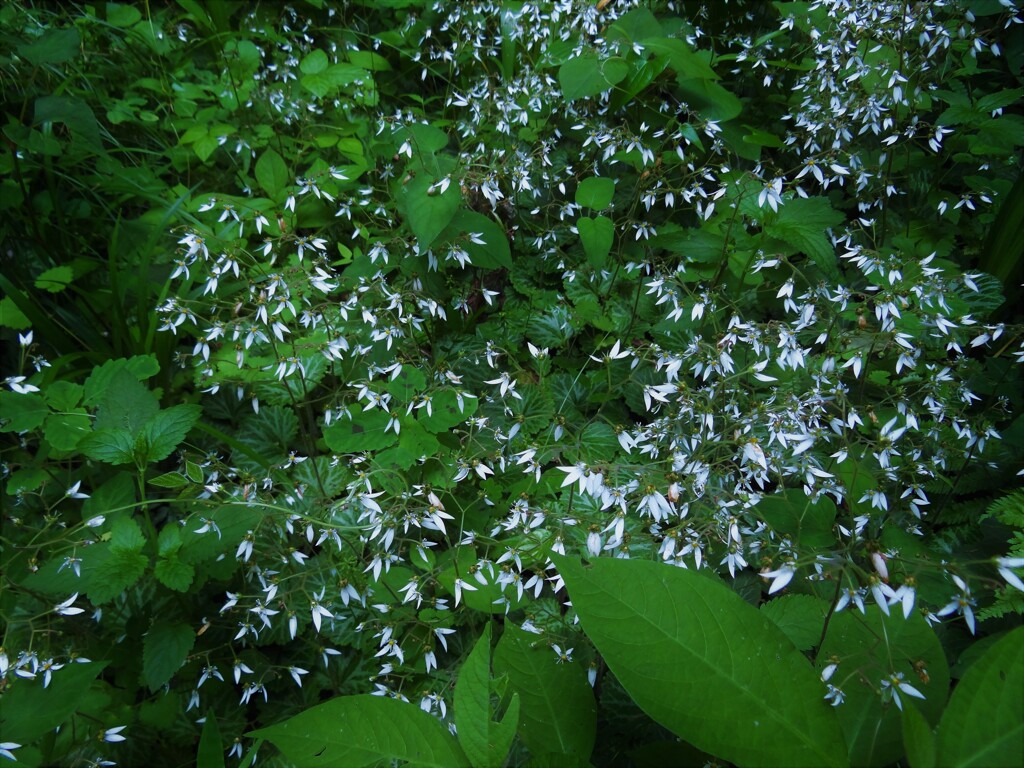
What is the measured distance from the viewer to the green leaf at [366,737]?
1.16 m

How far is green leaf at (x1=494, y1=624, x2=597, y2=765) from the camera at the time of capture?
1347 mm

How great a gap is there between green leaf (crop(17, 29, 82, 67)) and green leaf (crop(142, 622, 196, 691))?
2.82m

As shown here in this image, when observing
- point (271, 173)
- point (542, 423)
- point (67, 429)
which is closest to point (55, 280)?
point (271, 173)

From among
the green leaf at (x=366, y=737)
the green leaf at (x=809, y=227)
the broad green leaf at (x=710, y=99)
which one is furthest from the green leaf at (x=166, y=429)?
the broad green leaf at (x=710, y=99)

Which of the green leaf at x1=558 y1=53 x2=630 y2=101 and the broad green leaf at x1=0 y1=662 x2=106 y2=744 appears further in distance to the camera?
the green leaf at x1=558 y1=53 x2=630 y2=101

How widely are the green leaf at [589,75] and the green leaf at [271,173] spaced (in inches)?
67.6

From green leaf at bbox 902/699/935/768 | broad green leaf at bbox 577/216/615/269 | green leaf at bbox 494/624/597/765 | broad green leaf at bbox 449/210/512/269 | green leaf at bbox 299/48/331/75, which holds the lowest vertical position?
green leaf at bbox 902/699/935/768

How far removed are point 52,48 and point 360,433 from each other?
2.63 m

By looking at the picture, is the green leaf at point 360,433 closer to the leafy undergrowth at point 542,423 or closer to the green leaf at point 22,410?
the leafy undergrowth at point 542,423

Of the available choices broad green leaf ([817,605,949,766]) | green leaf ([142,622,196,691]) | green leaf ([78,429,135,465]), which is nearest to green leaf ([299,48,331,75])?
green leaf ([78,429,135,465])

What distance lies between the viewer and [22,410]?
233 centimetres

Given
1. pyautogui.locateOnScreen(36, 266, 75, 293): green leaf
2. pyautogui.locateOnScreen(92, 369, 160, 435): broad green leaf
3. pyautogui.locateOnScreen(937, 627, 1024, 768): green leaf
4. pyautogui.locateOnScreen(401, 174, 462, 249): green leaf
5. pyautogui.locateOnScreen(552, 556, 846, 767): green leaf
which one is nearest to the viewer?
pyautogui.locateOnScreen(937, 627, 1024, 768): green leaf

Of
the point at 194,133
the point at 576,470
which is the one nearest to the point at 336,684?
the point at 576,470

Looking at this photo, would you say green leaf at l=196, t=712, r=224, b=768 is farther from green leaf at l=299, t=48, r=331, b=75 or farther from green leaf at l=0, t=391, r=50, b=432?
green leaf at l=299, t=48, r=331, b=75
